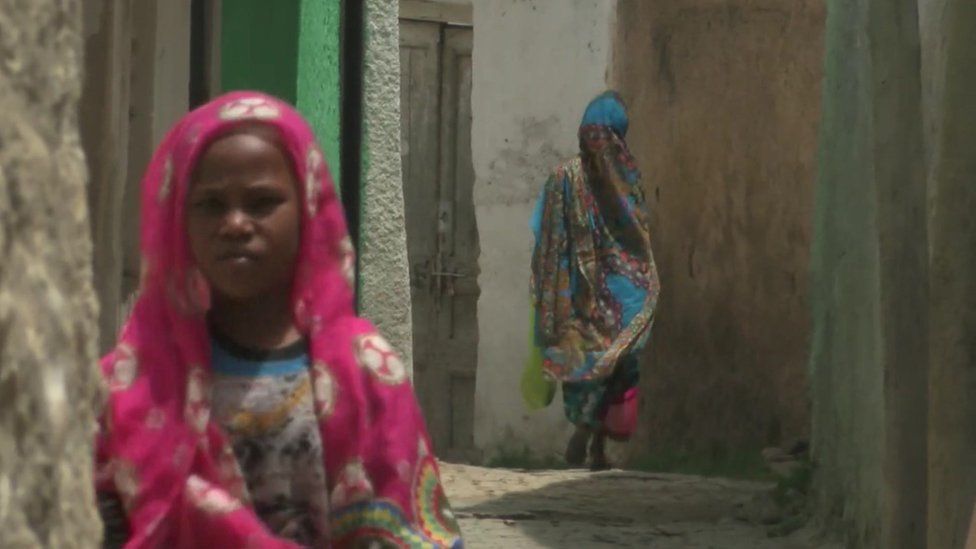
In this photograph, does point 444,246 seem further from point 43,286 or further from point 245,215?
point 43,286

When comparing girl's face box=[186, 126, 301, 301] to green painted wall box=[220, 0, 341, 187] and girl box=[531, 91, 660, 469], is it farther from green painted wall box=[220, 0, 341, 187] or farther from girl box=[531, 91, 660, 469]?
girl box=[531, 91, 660, 469]

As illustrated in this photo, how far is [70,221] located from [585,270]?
30.7 ft

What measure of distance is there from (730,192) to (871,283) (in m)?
4.63

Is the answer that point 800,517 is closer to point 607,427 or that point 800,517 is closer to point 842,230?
point 842,230

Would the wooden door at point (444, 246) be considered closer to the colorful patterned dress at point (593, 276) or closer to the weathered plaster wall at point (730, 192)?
the weathered plaster wall at point (730, 192)

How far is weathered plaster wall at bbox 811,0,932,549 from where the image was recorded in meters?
4.65

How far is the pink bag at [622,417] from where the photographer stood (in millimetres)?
9984

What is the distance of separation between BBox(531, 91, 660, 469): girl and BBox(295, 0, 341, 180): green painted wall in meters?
4.45

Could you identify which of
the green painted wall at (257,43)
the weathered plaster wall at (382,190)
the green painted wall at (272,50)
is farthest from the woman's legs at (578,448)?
the green painted wall at (257,43)

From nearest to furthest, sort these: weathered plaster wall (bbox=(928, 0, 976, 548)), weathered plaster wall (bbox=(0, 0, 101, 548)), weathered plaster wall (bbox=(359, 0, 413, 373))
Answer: weathered plaster wall (bbox=(0, 0, 101, 548)), weathered plaster wall (bbox=(928, 0, 976, 548)), weathered plaster wall (bbox=(359, 0, 413, 373))

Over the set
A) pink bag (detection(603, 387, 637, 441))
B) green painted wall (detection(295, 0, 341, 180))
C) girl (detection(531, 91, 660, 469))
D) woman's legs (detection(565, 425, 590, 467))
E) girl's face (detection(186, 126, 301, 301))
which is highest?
green painted wall (detection(295, 0, 341, 180))

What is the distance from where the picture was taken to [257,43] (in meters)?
5.19

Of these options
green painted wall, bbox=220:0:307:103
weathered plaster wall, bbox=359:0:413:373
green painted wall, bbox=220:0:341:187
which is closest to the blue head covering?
weathered plaster wall, bbox=359:0:413:373

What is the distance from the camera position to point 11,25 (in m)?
0.97
